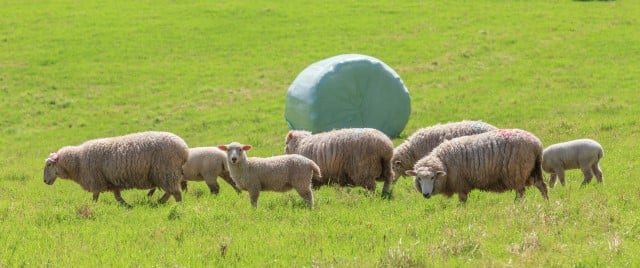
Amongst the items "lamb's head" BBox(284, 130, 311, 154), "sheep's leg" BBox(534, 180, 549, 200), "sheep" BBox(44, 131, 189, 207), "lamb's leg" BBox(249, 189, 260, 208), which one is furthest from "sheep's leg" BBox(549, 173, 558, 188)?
"sheep" BBox(44, 131, 189, 207)

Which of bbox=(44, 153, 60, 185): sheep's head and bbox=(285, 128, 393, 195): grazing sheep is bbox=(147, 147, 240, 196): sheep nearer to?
bbox=(285, 128, 393, 195): grazing sheep

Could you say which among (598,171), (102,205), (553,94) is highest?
(102,205)

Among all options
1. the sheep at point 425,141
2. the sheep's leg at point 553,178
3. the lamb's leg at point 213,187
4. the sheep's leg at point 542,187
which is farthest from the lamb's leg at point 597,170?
the lamb's leg at point 213,187

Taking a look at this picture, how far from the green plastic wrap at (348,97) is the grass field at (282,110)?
Result: 1308mm

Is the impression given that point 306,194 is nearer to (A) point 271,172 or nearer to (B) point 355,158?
(A) point 271,172

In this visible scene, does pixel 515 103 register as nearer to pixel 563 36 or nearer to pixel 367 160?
pixel 563 36

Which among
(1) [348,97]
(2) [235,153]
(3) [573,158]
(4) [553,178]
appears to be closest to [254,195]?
(2) [235,153]

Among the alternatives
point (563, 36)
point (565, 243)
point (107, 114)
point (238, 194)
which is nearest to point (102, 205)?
point (238, 194)

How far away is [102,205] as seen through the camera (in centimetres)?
1227

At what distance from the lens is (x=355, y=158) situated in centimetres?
1412

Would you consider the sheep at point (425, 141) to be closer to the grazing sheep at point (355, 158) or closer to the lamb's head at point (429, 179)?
the grazing sheep at point (355, 158)

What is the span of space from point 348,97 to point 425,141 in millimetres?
7245

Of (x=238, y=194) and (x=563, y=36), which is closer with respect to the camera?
(x=238, y=194)

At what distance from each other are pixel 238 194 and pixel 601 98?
16.2m
